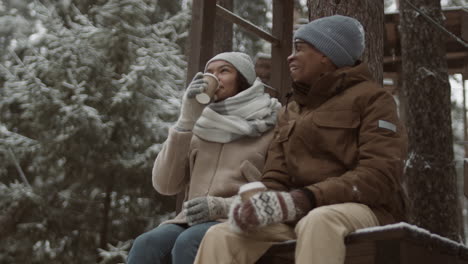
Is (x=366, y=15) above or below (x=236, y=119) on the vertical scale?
above

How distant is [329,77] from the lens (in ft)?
11.0

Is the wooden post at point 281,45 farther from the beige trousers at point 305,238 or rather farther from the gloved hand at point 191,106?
the beige trousers at point 305,238

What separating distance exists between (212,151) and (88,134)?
5163 mm

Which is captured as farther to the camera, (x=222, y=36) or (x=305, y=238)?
(x=222, y=36)

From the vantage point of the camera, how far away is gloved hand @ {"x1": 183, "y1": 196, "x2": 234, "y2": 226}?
134 inches

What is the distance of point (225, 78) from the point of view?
3977 mm

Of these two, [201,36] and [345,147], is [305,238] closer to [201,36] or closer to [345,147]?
[345,147]

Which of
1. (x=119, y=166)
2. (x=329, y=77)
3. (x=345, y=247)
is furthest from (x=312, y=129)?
(x=119, y=166)

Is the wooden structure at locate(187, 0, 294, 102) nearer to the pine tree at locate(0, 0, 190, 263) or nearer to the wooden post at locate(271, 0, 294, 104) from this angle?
the wooden post at locate(271, 0, 294, 104)

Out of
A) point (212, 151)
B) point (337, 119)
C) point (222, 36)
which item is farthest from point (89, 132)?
point (337, 119)

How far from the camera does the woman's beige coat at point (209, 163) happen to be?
3.66m

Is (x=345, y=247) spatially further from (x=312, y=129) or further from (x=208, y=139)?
(x=208, y=139)

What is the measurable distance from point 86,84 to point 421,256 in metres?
6.83

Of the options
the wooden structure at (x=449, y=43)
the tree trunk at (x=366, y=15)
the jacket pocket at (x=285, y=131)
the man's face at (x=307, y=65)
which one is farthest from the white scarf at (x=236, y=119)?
the wooden structure at (x=449, y=43)
